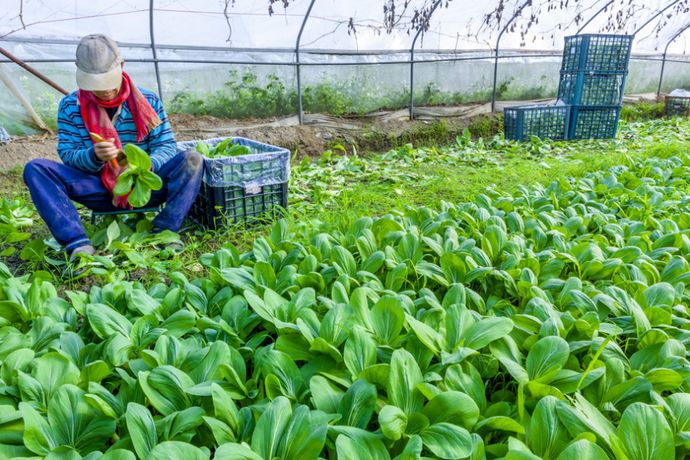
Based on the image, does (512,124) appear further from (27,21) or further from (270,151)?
(27,21)

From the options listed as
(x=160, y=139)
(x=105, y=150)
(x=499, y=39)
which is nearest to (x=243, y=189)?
(x=160, y=139)

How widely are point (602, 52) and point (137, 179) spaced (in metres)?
6.51

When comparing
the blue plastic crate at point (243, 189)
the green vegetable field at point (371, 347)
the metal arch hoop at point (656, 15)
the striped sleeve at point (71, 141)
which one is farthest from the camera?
the metal arch hoop at point (656, 15)

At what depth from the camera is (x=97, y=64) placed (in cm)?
249

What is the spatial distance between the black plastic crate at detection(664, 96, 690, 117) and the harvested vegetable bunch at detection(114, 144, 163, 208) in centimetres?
1059

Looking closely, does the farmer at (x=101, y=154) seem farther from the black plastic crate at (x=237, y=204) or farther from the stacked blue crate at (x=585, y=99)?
the stacked blue crate at (x=585, y=99)

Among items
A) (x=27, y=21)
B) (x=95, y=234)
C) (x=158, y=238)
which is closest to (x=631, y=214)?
(x=158, y=238)

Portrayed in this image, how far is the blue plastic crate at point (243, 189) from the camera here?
3.00 m

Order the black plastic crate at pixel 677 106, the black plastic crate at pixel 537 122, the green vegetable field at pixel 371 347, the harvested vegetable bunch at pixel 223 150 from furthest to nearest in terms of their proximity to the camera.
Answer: the black plastic crate at pixel 677 106, the black plastic crate at pixel 537 122, the harvested vegetable bunch at pixel 223 150, the green vegetable field at pixel 371 347

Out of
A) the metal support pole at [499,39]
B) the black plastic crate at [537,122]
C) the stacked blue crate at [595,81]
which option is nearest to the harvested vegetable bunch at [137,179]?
the black plastic crate at [537,122]

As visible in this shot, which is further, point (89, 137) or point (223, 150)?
point (223, 150)

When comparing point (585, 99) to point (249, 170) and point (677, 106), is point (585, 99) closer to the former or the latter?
point (677, 106)

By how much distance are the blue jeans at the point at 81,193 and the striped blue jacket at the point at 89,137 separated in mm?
67

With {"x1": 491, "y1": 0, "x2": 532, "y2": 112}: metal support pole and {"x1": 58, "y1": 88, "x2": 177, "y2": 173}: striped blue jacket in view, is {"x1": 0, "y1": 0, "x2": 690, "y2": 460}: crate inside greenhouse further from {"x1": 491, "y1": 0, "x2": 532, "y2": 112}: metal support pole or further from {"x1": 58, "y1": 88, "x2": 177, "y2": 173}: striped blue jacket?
{"x1": 491, "y1": 0, "x2": 532, "y2": 112}: metal support pole
